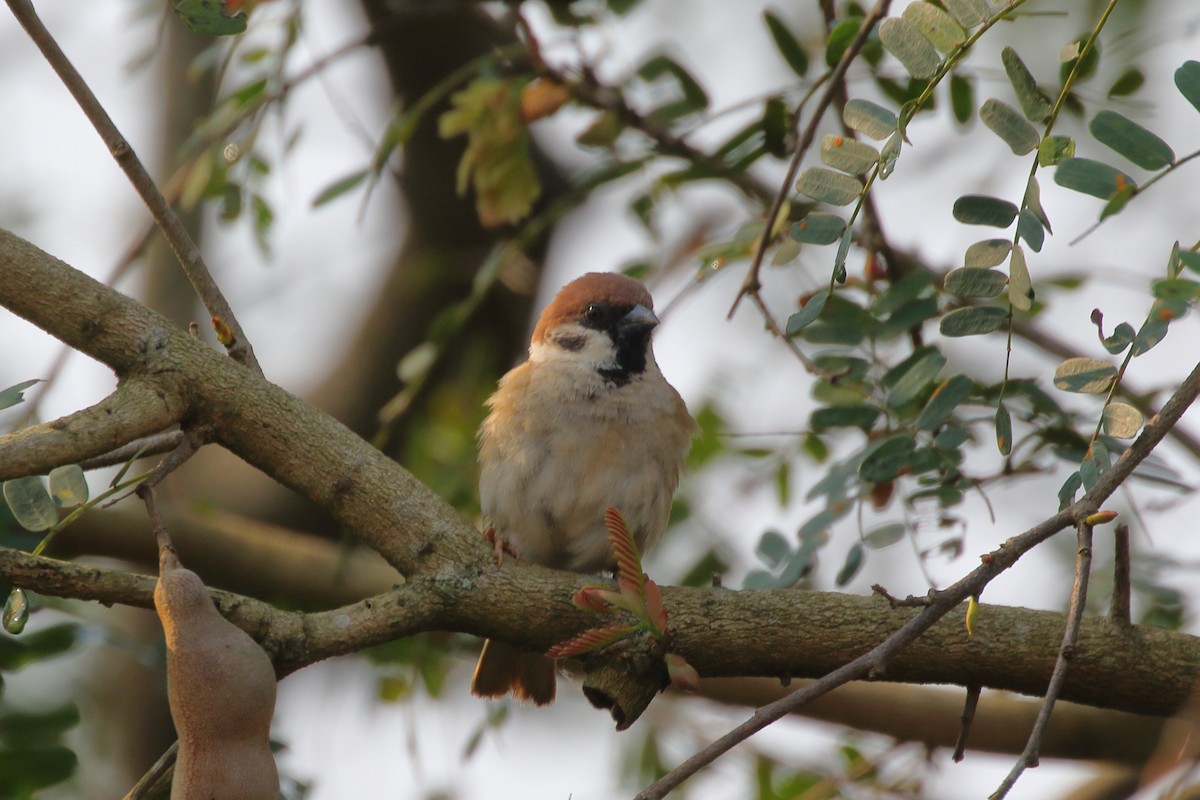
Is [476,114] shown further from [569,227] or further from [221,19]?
[569,227]

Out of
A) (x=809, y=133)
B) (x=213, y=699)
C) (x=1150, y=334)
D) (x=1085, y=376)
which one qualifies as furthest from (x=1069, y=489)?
(x=213, y=699)

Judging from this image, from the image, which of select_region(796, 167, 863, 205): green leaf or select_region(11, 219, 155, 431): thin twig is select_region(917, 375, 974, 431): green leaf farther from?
select_region(11, 219, 155, 431): thin twig

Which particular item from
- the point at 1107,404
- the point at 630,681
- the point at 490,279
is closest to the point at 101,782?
the point at 490,279

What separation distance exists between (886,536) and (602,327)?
1.13 metres

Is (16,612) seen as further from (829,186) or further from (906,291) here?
(906,291)

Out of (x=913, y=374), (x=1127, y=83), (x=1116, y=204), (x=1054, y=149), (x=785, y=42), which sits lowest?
(x=1116, y=204)

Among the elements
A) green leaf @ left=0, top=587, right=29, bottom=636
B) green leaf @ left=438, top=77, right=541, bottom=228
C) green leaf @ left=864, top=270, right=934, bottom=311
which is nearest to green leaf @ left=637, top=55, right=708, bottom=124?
green leaf @ left=438, top=77, right=541, bottom=228

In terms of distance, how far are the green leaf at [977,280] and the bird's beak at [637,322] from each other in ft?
5.43

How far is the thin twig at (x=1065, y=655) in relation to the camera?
156 centimetres

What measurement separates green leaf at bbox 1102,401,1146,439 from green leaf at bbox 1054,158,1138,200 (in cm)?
31

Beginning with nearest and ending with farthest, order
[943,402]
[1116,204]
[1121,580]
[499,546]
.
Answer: [1116,204] < [1121,580] < [499,546] < [943,402]

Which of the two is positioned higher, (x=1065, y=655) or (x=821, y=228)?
(x=821, y=228)

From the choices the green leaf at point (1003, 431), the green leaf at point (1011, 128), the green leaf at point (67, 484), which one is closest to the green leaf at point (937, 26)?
the green leaf at point (1011, 128)

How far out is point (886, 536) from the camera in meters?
2.93
